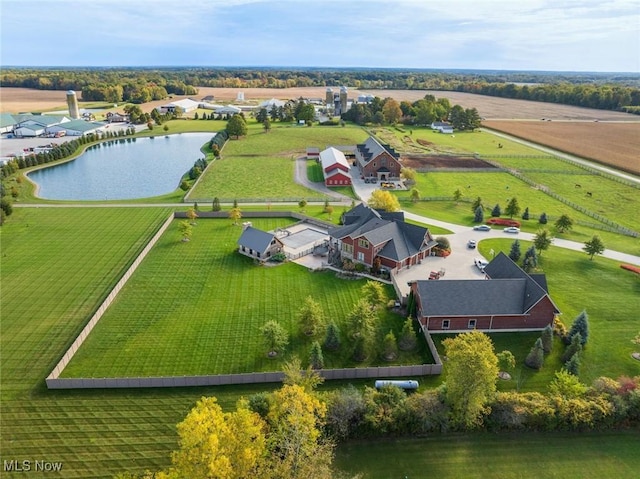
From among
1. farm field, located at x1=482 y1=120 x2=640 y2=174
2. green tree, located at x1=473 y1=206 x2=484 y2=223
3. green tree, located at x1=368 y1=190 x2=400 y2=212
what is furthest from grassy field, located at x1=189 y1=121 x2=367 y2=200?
farm field, located at x1=482 y1=120 x2=640 y2=174

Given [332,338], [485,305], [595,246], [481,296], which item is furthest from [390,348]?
[595,246]

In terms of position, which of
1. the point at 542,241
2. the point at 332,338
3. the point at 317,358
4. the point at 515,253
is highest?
the point at 542,241

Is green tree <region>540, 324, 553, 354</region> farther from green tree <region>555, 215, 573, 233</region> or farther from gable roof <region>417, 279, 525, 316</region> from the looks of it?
green tree <region>555, 215, 573, 233</region>

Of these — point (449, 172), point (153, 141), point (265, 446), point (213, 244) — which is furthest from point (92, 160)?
point (265, 446)

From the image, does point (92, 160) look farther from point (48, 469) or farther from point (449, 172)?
point (48, 469)

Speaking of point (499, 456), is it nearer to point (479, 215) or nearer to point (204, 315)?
point (204, 315)
